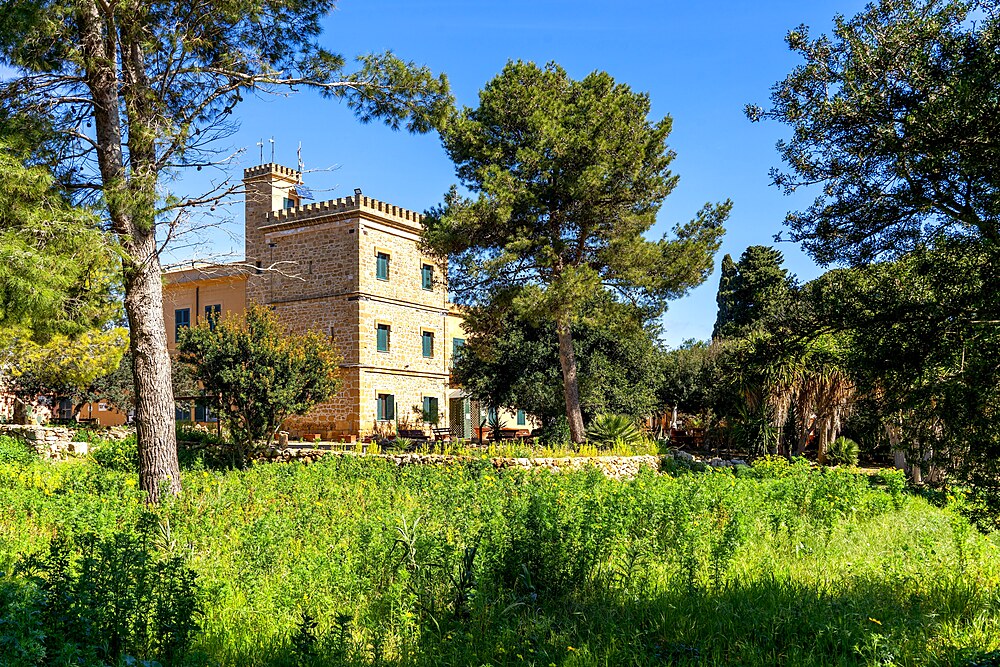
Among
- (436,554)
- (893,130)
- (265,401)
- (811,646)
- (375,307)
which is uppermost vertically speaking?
(375,307)

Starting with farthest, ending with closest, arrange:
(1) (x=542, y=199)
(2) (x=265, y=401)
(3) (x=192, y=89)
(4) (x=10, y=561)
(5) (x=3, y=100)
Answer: (1) (x=542, y=199)
(2) (x=265, y=401)
(3) (x=192, y=89)
(5) (x=3, y=100)
(4) (x=10, y=561)

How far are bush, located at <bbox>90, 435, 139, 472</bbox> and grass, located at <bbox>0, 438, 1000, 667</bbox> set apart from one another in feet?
15.7

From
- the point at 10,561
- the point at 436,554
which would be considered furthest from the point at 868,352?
the point at 10,561

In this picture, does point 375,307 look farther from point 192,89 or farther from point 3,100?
point 3,100

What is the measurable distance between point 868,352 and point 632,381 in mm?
18002

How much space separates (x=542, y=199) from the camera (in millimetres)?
20625

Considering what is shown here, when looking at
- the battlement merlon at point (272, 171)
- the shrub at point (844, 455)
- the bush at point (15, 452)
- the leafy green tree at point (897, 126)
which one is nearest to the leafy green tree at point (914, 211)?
the leafy green tree at point (897, 126)

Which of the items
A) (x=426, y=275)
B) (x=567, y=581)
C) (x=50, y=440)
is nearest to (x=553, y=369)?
(x=426, y=275)

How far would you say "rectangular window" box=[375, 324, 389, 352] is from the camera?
29.3 m

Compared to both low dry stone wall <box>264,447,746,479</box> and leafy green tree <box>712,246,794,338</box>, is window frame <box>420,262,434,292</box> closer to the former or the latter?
leafy green tree <box>712,246,794,338</box>

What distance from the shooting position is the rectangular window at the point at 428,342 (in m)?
31.6

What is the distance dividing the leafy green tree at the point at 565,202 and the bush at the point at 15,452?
10422 millimetres

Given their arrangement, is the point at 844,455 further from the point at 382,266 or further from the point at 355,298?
the point at 382,266

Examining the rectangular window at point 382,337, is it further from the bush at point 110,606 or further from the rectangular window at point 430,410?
the bush at point 110,606
